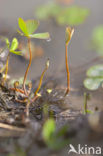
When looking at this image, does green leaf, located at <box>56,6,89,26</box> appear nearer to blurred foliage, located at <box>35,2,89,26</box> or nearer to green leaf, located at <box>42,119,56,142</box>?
blurred foliage, located at <box>35,2,89,26</box>

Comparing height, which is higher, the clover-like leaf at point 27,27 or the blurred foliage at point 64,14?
the blurred foliage at point 64,14

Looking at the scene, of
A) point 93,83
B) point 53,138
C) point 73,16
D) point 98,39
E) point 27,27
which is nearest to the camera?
point 53,138

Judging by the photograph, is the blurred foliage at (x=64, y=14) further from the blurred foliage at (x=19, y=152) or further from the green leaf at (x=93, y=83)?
the blurred foliage at (x=19, y=152)

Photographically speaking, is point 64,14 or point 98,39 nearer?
point 98,39

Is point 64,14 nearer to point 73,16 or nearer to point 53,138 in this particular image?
point 73,16

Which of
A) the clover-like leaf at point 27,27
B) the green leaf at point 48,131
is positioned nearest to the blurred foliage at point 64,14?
the clover-like leaf at point 27,27

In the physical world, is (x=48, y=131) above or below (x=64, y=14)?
below

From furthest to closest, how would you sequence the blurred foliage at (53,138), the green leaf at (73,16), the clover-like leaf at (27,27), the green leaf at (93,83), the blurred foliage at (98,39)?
the green leaf at (73,16)
the blurred foliage at (98,39)
the green leaf at (93,83)
the clover-like leaf at (27,27)
the blurred foliage at (53,138)

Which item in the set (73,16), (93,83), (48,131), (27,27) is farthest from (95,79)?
(73,16)
